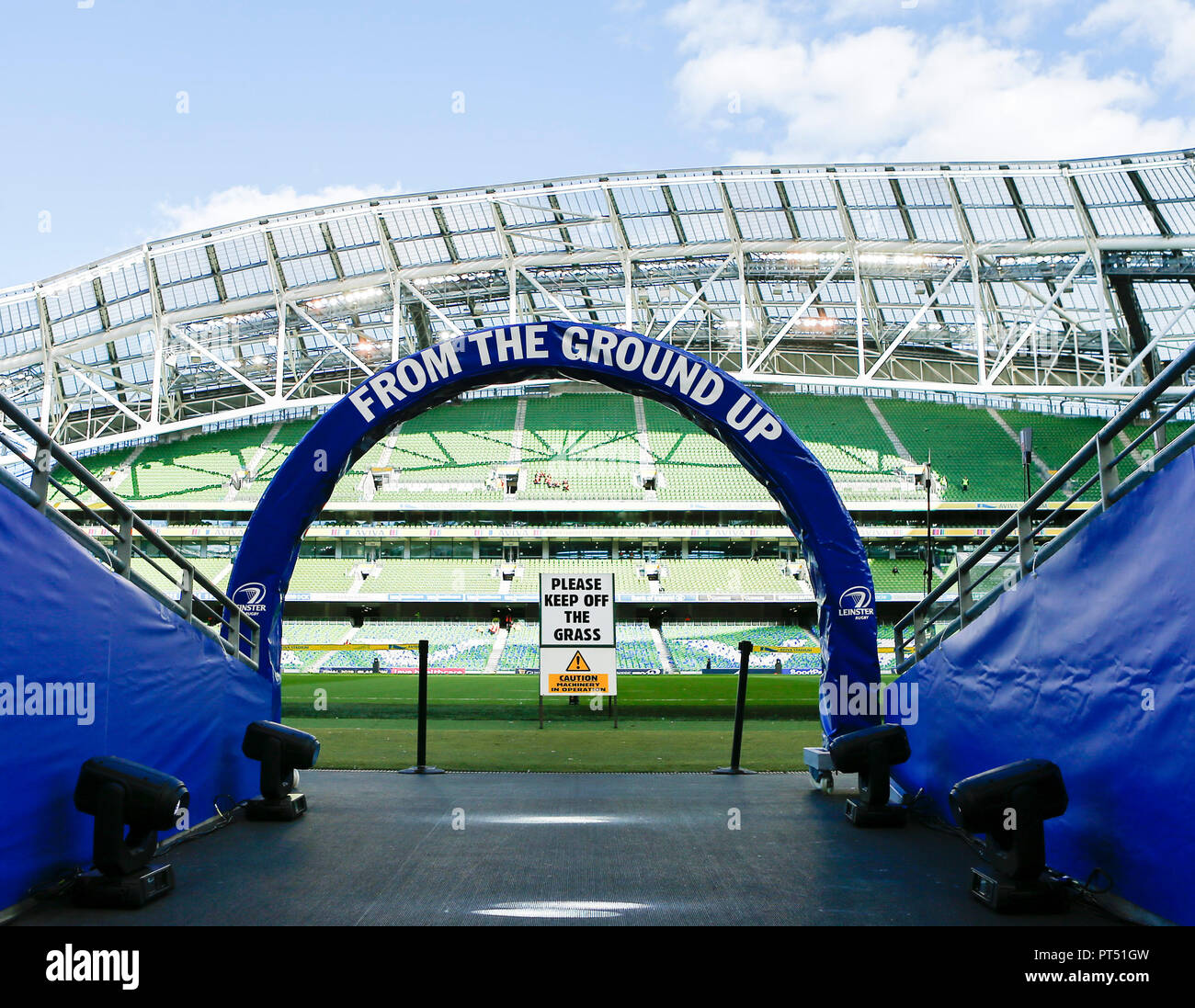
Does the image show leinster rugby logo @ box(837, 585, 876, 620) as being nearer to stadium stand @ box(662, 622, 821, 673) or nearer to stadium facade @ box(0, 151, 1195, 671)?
stadium facade @ box(0, 151, 1195, 671)

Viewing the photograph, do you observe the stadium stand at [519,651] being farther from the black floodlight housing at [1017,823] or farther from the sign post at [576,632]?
the black floodlight housing at [1017,823]

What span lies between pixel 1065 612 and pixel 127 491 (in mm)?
47498

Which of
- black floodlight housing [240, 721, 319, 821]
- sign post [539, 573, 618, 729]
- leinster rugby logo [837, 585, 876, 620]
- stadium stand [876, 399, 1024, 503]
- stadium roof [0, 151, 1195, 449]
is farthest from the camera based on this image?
stadium stand [876, 399, 1024, 503]

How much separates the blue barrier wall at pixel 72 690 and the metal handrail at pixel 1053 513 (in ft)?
17.1

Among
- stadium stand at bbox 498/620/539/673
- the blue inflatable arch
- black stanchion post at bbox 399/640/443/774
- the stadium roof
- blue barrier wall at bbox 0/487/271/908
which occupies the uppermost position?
the stadium roof

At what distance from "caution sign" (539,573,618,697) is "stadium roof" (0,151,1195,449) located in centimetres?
1899

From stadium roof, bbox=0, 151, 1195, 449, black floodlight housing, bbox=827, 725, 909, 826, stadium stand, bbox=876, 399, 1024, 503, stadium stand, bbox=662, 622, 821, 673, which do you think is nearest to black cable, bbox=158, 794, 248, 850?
black floodlight housing, bbox=827, 725, 909, 826

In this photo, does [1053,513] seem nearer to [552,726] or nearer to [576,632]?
[576,632]

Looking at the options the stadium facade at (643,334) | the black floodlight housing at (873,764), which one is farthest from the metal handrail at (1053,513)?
the stadium facade at (643,334)

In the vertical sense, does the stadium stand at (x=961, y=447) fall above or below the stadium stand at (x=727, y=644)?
above

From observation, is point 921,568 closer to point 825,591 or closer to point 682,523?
point 682,523

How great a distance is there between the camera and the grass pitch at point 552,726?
10523 millimetres

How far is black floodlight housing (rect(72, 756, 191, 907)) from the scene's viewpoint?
13.0 feet
